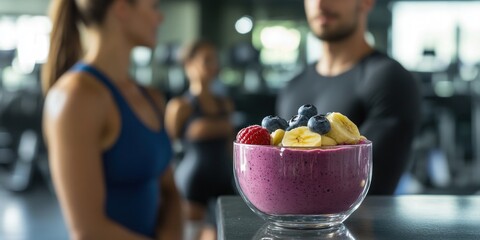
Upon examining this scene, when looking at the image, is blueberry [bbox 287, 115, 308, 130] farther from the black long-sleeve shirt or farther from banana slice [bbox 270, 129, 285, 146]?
the black long-sleeve shirt

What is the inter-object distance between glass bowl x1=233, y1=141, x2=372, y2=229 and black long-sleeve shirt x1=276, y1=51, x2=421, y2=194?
863 mm

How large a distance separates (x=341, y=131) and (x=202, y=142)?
10.5 ft

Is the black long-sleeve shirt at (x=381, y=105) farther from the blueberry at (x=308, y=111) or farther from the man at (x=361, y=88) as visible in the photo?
the blueberry at (x=308, y=111)

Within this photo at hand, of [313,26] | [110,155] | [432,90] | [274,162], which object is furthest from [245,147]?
[432,90]

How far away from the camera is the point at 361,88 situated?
185cm

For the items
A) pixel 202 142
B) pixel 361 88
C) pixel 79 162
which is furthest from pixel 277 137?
pixel 202 142

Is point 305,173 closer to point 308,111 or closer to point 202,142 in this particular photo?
point 308,111

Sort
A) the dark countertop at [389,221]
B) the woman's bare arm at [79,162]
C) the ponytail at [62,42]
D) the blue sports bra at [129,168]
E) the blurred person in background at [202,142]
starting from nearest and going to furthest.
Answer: the dark countertop at [389,221]
the woman's bare arm at [79,162]
the blue sports bra at [129,168]
the ponytail at [62,42]
the blurred person in background at [202,142]

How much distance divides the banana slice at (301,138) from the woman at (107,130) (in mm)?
901

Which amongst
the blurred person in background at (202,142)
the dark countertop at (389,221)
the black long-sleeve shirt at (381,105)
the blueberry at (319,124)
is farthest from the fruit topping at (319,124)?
the blurred person in background at (202,142)

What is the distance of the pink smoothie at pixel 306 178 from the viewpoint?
2.73ft

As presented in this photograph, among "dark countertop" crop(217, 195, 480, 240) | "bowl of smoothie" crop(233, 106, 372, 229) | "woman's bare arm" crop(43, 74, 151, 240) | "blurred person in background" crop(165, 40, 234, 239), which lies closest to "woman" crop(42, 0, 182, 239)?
"woman's bare arm" crop(43, 74, 151, 240)

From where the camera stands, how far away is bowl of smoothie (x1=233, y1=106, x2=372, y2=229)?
0.83 m

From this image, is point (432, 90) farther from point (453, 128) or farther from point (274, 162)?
point (274, 162)
